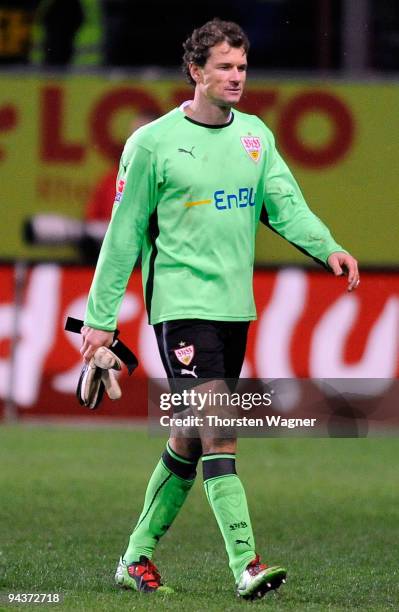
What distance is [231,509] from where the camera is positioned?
5.94 metres

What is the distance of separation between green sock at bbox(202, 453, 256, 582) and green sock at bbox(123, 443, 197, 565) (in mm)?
260

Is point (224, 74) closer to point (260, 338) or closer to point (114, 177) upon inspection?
point (260, 338)

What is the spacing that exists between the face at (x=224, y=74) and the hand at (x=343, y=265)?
0.72 meters

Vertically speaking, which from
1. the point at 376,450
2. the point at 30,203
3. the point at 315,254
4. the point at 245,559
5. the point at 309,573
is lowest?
the point at 376,450

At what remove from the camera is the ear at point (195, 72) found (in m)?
6.18

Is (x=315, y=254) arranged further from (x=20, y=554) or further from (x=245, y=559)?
(x=20, y=554)

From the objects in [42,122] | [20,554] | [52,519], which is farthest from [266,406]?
[42,122]

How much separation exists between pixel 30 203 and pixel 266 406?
7752mm

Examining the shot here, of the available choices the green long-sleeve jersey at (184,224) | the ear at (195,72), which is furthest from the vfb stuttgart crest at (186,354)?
the ear at (195,72)

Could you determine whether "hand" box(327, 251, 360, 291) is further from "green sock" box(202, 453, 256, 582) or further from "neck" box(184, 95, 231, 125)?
"green sock" box(202, 453, 256, 582)

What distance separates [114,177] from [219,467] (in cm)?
816

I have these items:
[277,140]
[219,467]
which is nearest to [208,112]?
[219,467]

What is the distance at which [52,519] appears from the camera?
8.27 metres

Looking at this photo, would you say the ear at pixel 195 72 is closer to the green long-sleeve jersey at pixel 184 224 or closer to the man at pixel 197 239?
the man at pixel 197 239
